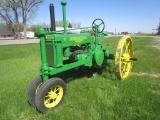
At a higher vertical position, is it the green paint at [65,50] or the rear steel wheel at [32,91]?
the green paint at [65,50]

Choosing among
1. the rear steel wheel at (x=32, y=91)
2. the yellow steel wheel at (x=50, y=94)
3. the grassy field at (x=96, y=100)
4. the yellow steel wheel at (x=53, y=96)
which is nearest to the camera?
the grassy field at (x=96, y=100)

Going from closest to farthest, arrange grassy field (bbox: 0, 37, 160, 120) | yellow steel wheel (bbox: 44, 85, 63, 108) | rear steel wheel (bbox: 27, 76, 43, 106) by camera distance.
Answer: grassy field (bbox: 0, 37, 160, 120)
yellow steel wheel (bbox: 44, 85, 63, 108)
rear steel wheel (bbox: 27, 76, 43, 106)

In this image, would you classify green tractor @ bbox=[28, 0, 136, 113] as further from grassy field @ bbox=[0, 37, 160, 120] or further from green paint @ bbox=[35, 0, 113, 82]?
grassy field @ bbox=[0, 37, 160, 120]

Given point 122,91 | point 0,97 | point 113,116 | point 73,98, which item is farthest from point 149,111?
point 0,97

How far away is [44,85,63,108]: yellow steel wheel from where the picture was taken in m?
3.22

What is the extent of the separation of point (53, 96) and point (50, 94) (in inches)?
2.9

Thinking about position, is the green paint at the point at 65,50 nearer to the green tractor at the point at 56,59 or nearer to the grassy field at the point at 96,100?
the green tractor at the point at 56,59

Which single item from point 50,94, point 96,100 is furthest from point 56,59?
point 96,100

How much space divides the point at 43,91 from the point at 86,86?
4.86 feet

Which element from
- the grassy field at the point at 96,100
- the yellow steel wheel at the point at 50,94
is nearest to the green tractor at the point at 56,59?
the yellow steel wheel at the point at 50,94

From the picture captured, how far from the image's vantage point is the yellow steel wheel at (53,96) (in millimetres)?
3217

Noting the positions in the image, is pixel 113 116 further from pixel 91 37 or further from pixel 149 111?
pixel 91 37

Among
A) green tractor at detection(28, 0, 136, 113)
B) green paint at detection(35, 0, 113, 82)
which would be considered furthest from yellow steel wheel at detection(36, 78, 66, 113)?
green paint at detection(35, 0, 113, 82)

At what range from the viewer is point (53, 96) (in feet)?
10.6
